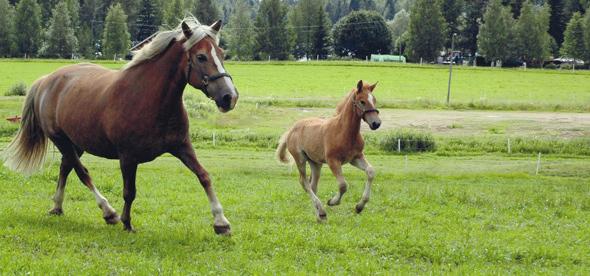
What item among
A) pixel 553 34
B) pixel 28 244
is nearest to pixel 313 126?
pixel 28 244

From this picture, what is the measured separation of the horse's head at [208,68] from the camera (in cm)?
952

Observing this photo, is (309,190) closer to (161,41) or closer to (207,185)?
(207,185)

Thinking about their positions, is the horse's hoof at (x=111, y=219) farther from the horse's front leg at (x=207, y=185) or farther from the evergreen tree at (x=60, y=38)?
the evergreen tree at (x=60, y=38)

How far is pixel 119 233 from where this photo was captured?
1048cm

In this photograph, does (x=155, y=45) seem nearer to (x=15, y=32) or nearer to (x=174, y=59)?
(x=174, y=59)

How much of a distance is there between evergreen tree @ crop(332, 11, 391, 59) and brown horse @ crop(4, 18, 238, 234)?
367 ft

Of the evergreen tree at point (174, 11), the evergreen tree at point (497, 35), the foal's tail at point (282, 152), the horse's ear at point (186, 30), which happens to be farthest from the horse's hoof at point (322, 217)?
the evergreen tree at point (174, 11)

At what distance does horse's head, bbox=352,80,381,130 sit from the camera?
13211mm

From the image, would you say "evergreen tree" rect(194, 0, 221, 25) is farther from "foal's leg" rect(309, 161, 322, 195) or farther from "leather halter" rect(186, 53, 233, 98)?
"leather halter" rect(186, 53, 233, 98)

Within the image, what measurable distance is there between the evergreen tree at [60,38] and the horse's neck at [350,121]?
3808 inches

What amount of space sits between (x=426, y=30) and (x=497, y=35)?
10.5 meters

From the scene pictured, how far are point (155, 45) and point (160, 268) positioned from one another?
3.57m

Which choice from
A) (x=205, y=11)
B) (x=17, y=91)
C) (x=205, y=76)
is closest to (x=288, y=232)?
(x=205, y=76)

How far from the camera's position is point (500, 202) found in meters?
15.1
